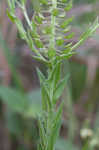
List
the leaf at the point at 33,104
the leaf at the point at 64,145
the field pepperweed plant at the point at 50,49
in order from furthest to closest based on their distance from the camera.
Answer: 1. the leaf at the point at 33,104
2. the leaf at the point at 64,145
3. the field pepperweed plant at the point at 50,49

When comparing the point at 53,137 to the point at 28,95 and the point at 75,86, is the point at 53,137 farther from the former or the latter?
the point at 75,86

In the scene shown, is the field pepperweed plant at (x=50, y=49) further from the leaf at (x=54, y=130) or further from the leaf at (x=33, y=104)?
the leaf at (x=33, y=104)

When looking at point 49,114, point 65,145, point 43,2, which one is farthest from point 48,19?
point 65,145

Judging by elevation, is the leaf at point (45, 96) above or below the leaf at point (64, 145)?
above

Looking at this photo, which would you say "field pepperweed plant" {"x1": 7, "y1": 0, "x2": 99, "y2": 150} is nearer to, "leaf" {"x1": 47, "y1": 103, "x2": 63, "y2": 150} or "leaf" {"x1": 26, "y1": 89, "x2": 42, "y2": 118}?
"leaf" {"x1": 47, "y1": 103, "x2": 63, "y2": 150}

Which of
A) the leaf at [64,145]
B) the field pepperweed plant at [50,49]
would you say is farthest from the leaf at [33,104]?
the field pepperweed plant at [50,49]

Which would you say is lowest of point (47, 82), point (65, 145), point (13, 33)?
point (65, 145)

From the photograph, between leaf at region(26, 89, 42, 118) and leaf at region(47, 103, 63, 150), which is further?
leaf at region(26, 89, 42, 118)

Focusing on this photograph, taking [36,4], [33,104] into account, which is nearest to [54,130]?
[36,4]

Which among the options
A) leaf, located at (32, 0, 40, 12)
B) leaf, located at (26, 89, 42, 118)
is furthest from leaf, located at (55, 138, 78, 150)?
leaf, located at (32, 0, 40, 12)

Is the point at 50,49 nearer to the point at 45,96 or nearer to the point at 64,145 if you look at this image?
the point at 45,96

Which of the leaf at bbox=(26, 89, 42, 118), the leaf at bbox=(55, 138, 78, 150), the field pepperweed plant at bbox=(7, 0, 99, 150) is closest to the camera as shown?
the field pepperweed plant at bbox=(7, 0, 99, 150)
